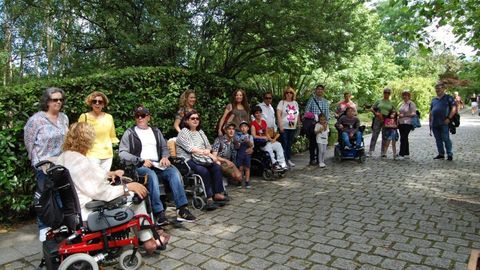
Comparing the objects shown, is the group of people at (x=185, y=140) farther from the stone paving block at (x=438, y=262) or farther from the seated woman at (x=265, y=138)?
the stone paving block at (x=438, y=262)

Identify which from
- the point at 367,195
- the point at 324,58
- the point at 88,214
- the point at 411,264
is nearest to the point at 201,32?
the point at 324,58

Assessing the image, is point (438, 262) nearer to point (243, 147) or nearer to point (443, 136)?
point (243, 147)

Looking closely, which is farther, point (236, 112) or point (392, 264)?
point (236, 112)

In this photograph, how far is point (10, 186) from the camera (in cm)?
452

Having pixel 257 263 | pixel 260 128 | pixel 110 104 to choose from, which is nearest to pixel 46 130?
pixel 110 104

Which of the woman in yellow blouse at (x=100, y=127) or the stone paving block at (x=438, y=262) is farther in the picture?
the woman in yellow blouse at (x=100, y=127)

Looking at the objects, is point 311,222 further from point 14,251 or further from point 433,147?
point 433,147

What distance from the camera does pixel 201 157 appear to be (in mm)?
5711

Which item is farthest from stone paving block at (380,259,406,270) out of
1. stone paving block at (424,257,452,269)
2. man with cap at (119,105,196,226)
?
man with cap at (119,105,196,226)

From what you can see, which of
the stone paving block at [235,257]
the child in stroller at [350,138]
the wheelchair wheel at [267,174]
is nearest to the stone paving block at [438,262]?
the stone paving block at [235,257]

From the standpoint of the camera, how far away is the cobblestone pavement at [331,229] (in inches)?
150

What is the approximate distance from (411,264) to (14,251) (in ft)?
Result: 13.4

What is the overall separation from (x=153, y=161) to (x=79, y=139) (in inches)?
64.6

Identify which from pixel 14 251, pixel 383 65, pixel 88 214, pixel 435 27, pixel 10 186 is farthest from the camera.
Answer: pixel 383 65
